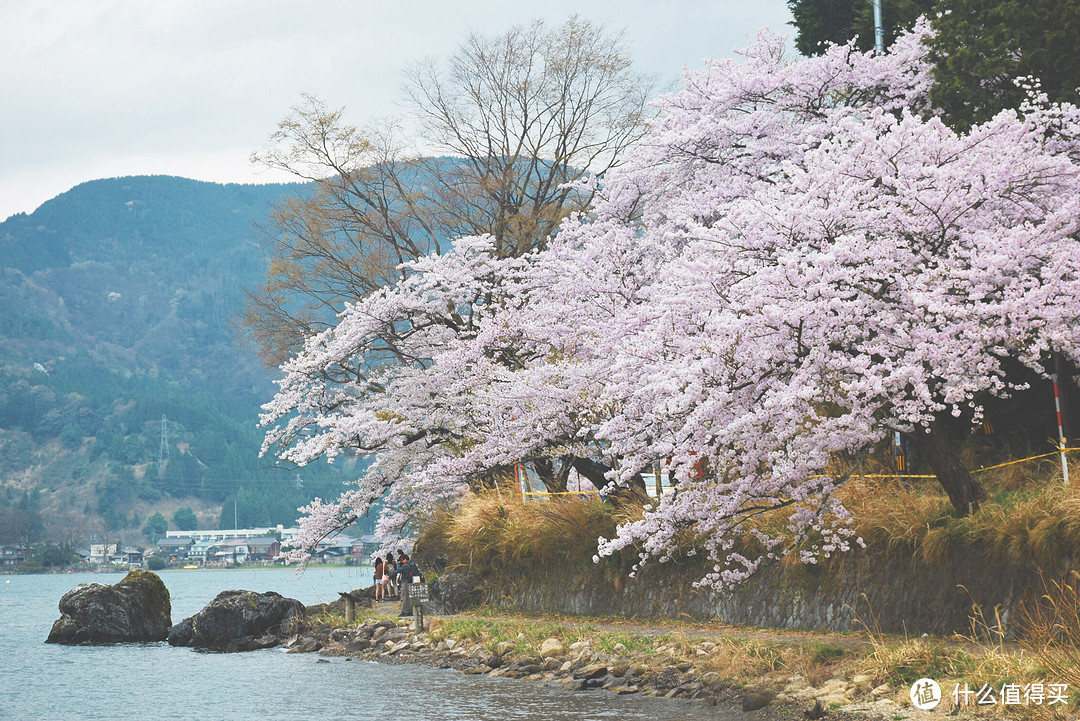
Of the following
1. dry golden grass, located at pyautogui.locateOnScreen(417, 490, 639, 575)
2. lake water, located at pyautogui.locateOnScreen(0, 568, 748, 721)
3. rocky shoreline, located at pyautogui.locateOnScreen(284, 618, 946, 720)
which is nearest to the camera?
rocky shoreline, located at pyautogui.locateOnScreen(284, 618, 946, 720)

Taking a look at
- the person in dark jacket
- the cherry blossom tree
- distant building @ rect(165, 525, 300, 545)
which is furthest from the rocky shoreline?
distant building @ rect(165, 525, 300, 545)

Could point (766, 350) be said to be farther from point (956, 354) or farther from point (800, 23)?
point (800, 23)

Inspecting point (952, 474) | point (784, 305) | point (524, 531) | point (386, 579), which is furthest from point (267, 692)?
point (784, 305)

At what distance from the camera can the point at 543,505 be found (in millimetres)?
20609

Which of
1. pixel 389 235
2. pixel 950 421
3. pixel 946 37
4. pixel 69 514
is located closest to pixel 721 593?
pixel 950 421

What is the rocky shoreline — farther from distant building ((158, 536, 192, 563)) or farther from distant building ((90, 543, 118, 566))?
distant building ((158, 536, 192, 563))

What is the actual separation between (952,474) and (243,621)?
68.0ft

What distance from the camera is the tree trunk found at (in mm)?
12328

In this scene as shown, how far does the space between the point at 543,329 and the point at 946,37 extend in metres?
9.12

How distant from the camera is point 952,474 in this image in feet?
41.1

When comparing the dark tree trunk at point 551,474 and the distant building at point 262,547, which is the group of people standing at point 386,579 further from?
the distant building at point 262,547

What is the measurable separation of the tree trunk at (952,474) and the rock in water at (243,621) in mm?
18759

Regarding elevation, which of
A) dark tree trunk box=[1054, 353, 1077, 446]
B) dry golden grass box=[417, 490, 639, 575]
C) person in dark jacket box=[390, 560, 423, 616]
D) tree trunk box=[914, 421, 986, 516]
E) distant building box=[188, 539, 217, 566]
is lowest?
distant building box=[188, 539, 217, 566]

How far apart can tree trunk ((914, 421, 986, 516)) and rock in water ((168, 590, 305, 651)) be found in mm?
18759
